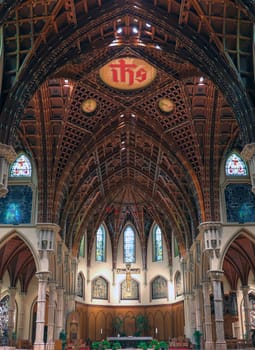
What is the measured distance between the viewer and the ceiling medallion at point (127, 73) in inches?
1079

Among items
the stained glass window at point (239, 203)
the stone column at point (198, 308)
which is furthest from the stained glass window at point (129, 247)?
the stained glass window at point (239, 203)

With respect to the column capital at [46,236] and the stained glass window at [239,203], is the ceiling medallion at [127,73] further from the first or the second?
the column capital at [46,236]

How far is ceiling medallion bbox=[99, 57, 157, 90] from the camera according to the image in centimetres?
2741

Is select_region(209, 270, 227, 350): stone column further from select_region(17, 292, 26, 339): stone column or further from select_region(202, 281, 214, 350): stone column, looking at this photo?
select_region(17, 292, 26, 339): stone column

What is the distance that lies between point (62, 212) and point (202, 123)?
41.9 feet

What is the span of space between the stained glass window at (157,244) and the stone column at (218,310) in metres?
19.9

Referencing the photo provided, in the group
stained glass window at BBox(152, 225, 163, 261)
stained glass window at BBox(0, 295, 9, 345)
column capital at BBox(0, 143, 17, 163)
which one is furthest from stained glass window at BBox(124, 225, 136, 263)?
column capital at BBox(0, 143, 17, 163)

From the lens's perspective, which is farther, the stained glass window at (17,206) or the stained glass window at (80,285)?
the stained glass window at (80,285)

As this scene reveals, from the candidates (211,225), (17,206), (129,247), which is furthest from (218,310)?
(129,247)

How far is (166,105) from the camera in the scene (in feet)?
96.9

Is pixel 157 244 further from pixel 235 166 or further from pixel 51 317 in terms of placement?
pixel 51 317

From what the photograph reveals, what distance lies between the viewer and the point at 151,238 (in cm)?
4928

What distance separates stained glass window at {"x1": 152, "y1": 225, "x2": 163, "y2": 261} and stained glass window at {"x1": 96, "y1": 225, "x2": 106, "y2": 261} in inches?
220

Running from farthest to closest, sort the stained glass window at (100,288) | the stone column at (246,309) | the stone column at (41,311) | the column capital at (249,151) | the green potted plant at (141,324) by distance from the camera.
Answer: the stained glass window at (100,288) → the green potted plant at (141,324) → the stone column at (246,309) → the stone column at (41,311) → the column capital at (249,151)
